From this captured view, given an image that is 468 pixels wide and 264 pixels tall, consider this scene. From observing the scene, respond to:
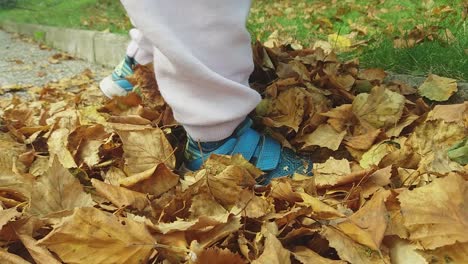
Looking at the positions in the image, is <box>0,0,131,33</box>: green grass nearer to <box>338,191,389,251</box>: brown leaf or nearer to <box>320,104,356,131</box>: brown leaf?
<box>320,104,356,131</box>: brown leaf

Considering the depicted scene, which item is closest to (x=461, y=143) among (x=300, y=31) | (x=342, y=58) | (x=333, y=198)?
(x=333, y=198)

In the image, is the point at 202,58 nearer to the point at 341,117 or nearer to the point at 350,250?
the point at 341,117

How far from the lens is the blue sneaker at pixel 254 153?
1332 mm

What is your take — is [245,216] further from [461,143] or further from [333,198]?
[461,143]

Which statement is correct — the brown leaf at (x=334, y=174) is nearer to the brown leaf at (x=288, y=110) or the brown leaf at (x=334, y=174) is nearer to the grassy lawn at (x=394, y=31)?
the brown leaf at (x=288, y=110)

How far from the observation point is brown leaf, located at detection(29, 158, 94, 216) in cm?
106

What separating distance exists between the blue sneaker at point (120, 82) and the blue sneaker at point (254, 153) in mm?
634

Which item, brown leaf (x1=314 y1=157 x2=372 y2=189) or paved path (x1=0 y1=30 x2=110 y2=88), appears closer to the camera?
brown leaf (x1=314 y1=157 x2=372 y2=189)

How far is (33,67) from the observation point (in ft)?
14.1

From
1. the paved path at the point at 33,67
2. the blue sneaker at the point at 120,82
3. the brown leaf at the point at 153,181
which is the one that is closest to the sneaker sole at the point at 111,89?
the blue sneaker at the point at 120,82

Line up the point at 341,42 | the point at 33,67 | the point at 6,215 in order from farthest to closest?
the point at 33,67 → the point at 341,42 → the point at 6,215

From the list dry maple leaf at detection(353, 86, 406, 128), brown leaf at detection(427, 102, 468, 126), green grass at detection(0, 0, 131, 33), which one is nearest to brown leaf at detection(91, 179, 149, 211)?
dry maple leaf at detection(353, 86, 406, 128)

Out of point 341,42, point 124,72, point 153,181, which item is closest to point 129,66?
point 124,72

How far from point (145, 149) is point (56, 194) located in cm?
28
